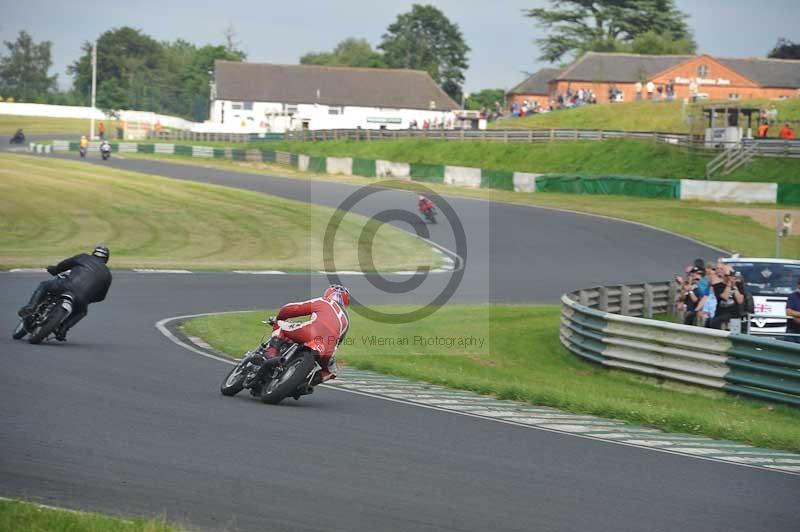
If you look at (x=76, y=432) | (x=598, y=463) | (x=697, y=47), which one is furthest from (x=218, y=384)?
(x=697, y=47)

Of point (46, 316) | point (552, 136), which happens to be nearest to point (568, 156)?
point (552, 136)

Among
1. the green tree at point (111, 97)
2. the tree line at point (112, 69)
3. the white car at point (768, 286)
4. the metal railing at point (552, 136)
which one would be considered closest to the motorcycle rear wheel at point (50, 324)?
the white car at point (768, 286)

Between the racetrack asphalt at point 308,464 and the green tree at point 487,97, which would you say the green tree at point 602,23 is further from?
the racetrack asphalt at point 308,464

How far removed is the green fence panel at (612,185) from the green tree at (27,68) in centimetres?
11714

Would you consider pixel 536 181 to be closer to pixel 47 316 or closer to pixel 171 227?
pixel 171 227

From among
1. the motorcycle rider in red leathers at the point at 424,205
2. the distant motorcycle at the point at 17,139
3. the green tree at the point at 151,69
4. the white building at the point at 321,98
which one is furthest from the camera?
the green tree at the point at 151,69

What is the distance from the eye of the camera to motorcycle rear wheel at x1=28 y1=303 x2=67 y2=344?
13.7 meters

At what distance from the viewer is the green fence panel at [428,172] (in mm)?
61062

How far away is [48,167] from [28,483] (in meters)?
50.2

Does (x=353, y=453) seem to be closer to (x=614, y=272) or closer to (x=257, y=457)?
(x=257, y=457)

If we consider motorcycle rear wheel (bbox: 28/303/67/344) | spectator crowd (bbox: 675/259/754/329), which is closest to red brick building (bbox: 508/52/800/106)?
spectator crowd (bbox: 675/259/754/329)

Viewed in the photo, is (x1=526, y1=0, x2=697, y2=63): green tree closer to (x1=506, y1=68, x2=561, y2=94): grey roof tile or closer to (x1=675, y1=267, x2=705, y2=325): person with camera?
(x1=506, y1=68, x2=561, y2=94): grey roof tile

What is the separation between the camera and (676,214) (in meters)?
44.3

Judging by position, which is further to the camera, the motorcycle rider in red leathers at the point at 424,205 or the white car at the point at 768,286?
the motorcycle rider in red leathers at the point at 424,205
